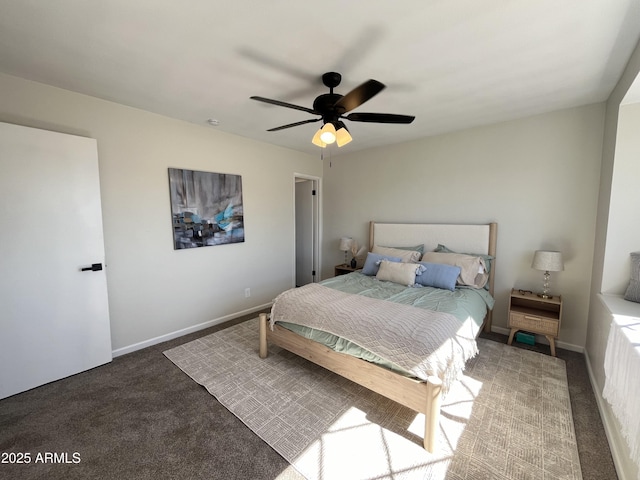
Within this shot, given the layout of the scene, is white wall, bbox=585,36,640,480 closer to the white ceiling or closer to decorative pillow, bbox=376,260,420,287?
the white ceiling

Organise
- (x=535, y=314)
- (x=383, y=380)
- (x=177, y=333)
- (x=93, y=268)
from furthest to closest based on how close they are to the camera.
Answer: (x=177, y=333)
(x=535, y=314)
(x=93, y=268)
(x=383, y=380)

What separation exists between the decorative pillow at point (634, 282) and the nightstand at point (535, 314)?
65 centimetres

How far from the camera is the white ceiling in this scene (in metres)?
1.39

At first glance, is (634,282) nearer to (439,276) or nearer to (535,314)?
(535,314)

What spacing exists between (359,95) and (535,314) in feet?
9.29

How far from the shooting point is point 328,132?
1871 millimetres

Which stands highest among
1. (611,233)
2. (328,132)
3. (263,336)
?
(328,132)

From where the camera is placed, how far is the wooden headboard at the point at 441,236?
Answer: 124 inches

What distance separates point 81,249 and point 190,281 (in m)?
1.13

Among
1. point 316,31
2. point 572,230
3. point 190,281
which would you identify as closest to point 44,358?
point 190,281

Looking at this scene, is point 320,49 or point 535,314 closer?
point 320,49

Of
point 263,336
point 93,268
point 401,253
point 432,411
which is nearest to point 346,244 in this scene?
point 401,253

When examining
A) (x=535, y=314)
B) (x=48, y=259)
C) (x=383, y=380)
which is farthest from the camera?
(x=535, y=314)

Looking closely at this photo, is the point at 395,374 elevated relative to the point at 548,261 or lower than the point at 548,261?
lower
